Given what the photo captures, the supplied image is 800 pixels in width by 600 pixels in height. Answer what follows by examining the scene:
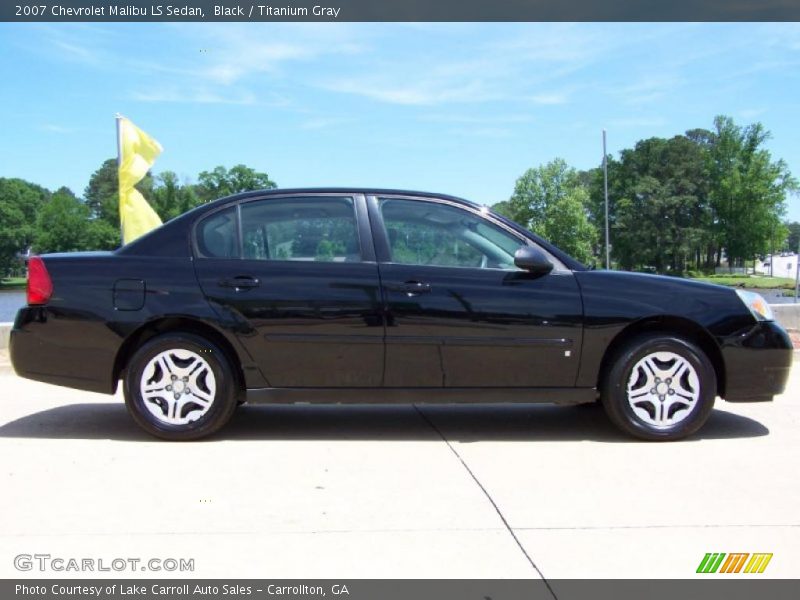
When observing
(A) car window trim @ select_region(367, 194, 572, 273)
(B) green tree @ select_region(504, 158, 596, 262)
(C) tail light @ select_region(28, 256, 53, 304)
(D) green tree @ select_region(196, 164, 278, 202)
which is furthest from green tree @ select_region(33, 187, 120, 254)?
(B) green tree @ select_region(504, 158, 596, 262)

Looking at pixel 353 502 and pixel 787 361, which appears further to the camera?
pixel 787 361

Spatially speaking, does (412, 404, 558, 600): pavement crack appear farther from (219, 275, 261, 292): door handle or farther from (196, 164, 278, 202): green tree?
(196, 164, 278, 202): green tree

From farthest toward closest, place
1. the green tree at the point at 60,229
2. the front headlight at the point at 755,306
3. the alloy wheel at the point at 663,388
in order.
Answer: the green tree at the point at 60,229
the front headlight at the point at 755,306
the alloy wheel at the point at 663,388

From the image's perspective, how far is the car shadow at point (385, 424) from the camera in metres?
5.16

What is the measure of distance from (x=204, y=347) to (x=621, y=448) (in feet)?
8.80

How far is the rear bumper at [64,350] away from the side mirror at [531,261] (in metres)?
2.59

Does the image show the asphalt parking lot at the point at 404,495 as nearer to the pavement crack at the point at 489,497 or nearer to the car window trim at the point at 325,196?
the pavement crack at the point at 489,497

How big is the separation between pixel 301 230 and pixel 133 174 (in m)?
7.70

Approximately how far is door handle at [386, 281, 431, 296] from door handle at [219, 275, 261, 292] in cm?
84

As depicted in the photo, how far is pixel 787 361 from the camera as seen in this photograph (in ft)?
16.5

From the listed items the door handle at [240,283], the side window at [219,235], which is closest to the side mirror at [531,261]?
the door handle at [240,283]

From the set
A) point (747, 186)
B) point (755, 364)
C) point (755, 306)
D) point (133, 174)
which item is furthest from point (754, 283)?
point (755, 364)
